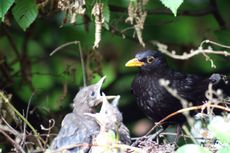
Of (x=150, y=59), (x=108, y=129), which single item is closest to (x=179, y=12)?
(x=150, y=59)

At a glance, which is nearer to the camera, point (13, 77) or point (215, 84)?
point (215, 84)

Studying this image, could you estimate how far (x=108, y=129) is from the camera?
4660 mm

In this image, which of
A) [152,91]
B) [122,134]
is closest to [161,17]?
[152,91]

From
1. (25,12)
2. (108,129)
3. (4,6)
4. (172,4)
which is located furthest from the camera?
(25,12)

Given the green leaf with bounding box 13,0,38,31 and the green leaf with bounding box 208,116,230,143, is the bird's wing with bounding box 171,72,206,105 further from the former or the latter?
the green leaf with bounding box 208,116,230,143

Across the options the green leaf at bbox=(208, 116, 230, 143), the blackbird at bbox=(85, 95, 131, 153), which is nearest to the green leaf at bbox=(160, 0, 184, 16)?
the blackbird at bbox=(85, 95, 131, 153)

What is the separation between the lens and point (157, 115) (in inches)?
224

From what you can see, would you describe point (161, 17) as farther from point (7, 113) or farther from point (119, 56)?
point (7, 113)

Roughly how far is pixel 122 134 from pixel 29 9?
3.54 feet

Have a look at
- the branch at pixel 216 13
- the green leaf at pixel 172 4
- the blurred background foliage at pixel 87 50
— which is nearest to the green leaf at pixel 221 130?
the green leaf at pixel 172 4

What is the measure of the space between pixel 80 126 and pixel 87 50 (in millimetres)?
1847

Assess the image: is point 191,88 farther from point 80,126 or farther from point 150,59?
point 80,126

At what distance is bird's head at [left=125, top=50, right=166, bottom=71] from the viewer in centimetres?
573

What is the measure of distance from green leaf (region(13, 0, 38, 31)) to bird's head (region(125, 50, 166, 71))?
2.76 ft
